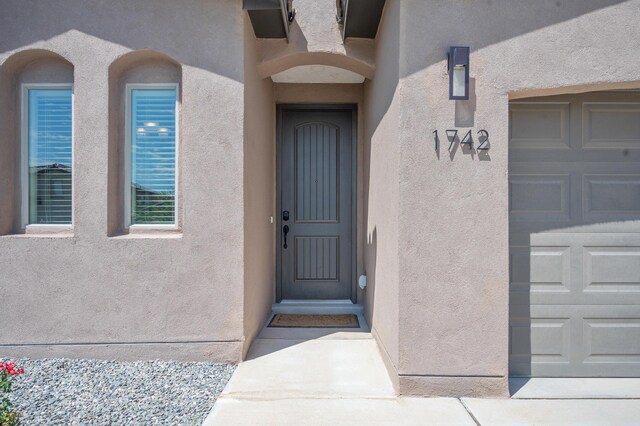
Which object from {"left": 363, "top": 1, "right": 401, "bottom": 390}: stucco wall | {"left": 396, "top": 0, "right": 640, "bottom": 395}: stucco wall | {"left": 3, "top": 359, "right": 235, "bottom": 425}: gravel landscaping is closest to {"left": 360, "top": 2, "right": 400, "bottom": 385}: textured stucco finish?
{"left": 363, "top": 1, "right": 401, "bottom": 390}: stucco wall

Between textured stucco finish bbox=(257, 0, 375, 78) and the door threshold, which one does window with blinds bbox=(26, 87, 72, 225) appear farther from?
the door threshold

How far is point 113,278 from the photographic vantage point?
11.6ft

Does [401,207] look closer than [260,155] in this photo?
Yes

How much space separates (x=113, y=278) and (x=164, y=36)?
233 cm

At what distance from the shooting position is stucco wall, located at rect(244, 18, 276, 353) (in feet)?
12.1

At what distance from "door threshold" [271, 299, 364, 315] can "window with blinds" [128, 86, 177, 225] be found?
209cm

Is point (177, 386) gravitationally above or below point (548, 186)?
below

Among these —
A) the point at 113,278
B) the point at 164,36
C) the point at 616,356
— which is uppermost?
the point at 164,36

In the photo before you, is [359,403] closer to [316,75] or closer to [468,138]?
[468,138]

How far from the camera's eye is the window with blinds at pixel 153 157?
3703mm

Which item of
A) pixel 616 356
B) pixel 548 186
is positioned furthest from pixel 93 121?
pixel 616 356

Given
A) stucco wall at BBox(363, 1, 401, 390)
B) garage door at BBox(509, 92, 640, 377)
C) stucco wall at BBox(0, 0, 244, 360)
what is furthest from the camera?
stucco wall at BBox(0, 0, 244, 360)

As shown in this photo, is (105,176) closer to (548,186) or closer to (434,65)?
(434,65)

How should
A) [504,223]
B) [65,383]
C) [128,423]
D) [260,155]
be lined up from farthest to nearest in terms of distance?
[260,155]
[65,383]
[504,223]
[128,423]
